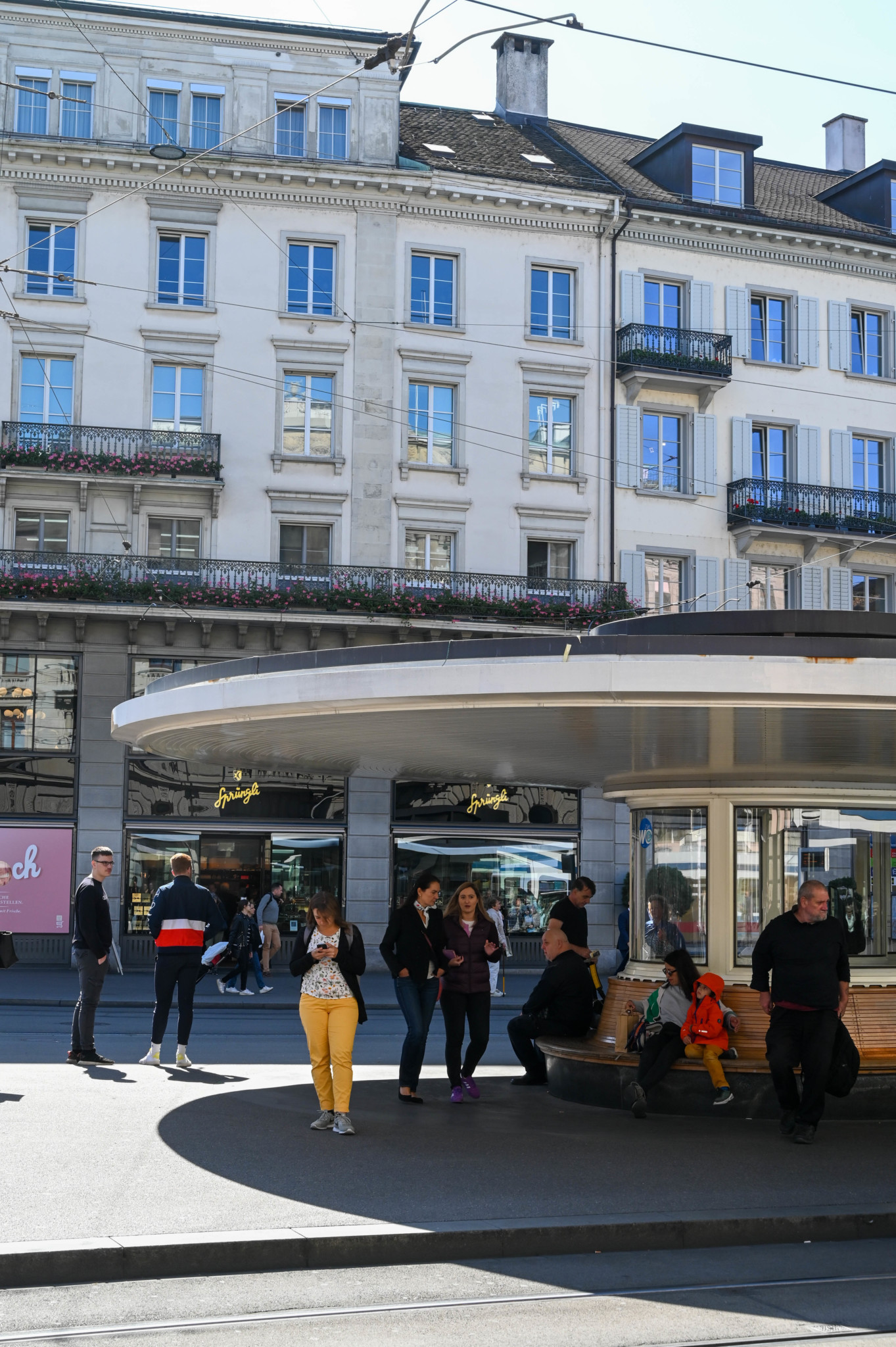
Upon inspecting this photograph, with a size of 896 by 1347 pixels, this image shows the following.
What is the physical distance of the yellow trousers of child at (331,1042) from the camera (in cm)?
989

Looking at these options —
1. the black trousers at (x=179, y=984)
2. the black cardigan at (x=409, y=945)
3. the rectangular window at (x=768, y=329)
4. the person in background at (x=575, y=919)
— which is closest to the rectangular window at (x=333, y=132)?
the rectangular window at (x=768, y=329)

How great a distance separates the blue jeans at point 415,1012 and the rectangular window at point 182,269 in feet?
80.7

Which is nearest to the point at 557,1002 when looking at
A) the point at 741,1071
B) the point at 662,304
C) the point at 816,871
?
the point at 741,1071

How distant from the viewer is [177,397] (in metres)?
32.6

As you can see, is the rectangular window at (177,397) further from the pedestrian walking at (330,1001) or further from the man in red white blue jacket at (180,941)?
the pedestrian walking at (330,1001)

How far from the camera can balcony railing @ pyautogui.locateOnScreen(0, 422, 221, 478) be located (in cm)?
3117

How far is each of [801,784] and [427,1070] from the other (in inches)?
190

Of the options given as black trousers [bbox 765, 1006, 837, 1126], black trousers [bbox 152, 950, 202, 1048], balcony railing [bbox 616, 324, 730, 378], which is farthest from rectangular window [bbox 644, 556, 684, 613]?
black trousers [bbox 765, 1006, 837, 1126]

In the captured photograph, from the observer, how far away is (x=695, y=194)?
37594 mm

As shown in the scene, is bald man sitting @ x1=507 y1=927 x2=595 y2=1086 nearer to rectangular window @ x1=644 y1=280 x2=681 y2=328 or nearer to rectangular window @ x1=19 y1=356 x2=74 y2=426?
rectangular window @ x1=19 y1=356 x2=74 y2=426

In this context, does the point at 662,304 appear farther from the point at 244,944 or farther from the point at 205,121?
the point at 244,944

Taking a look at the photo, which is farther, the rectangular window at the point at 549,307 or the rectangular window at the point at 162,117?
the rectangular window at the point at 549,307

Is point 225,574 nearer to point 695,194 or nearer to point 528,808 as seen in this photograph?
point 528,808

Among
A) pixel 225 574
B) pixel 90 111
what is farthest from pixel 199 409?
pixel 90 111
